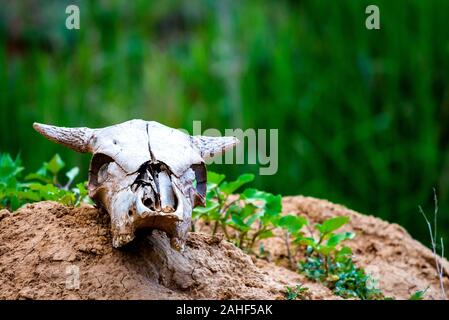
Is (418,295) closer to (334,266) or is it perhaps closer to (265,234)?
(334,266)

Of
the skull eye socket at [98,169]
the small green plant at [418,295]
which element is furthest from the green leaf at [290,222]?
the skull eye socket at [98,169]

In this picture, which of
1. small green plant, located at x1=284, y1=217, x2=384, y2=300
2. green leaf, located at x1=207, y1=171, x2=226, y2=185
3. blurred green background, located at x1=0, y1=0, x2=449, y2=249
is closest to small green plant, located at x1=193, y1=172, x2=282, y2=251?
green leaf, located at x1=207, y1=171, x2=226, y2=185

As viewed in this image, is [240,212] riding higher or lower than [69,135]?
lower

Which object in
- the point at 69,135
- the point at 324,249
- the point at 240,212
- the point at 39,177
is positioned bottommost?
the point at 324,249

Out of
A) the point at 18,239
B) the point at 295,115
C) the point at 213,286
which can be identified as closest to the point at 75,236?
the point at 18,239

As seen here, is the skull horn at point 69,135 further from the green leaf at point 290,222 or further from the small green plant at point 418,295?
the small green plant at point 418,295

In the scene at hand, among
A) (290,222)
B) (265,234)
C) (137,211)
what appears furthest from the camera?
(265,234)

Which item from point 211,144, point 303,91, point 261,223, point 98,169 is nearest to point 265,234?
point 261,223
